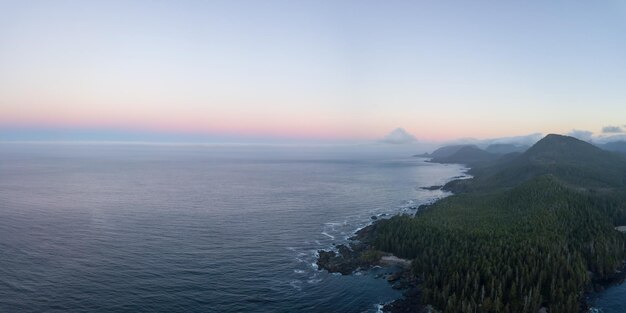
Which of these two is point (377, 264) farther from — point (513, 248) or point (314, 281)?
point (513, 248)

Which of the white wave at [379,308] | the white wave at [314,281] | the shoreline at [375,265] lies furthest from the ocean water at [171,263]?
the shoreline at [375,265]

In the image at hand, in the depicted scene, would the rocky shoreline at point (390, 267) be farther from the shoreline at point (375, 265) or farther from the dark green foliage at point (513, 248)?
the dark green foliage at point (513, 248)

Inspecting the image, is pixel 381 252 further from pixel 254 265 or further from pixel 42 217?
pixel 42 217

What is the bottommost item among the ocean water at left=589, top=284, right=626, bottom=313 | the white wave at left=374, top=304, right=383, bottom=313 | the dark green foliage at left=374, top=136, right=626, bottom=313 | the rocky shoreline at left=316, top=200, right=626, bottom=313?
the ocean water at left=589, top=284, right=626, bottom=313

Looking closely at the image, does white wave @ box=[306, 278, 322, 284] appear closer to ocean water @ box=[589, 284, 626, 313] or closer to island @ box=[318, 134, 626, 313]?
island @ box=[318, 134, 626, 313]

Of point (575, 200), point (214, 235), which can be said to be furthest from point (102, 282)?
point (575, 200)

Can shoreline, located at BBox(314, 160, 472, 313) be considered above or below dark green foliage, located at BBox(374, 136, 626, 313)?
below

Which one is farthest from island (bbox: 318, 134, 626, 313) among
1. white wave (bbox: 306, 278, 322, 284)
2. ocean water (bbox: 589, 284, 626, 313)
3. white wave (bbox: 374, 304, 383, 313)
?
white wave (bbox: 306, 278, 322, 284)
